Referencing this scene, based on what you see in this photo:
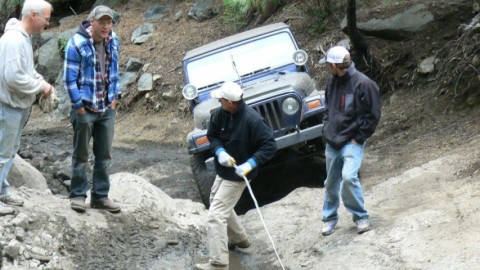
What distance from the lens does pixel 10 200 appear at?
731cm

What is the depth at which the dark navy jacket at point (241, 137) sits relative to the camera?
267 inches

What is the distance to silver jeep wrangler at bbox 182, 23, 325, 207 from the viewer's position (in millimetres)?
9555

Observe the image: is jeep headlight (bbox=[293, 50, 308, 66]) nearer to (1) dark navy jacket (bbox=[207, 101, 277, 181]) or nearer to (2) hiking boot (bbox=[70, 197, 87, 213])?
(1) dark navy jacket (bbox=[207, 101, 277, 181])

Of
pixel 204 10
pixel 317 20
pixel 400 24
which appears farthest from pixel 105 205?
pixel 204 10

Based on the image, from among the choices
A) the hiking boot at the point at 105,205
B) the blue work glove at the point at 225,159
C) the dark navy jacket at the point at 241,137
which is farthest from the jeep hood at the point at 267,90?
the blue work glove at the point at 225,159

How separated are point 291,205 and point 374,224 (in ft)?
6.12

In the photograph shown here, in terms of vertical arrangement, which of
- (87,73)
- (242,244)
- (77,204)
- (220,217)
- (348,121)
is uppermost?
(87,73)

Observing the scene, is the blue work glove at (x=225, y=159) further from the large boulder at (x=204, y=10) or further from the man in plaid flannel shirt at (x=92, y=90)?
the large boulder at (x=204, y=10)

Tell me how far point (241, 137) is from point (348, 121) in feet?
3.14

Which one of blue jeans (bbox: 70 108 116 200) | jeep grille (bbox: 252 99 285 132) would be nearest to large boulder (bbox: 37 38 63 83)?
jeep grille (bbox: 252 99 285 132)

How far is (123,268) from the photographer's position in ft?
23.2

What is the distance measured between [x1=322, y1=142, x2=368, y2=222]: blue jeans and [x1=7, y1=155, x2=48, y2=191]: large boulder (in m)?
3.65

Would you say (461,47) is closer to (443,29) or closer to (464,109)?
(464,109)

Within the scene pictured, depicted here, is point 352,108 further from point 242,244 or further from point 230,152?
point 242,244
